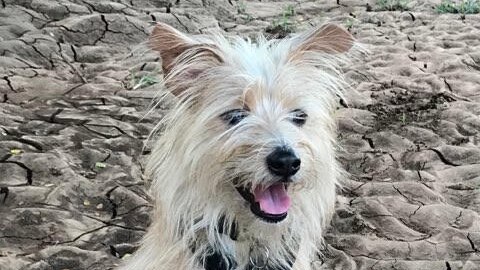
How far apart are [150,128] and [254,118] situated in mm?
2765

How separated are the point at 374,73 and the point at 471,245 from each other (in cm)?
266

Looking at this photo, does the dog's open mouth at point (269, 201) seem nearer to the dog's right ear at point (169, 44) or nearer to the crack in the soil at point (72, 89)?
the dog's right ear at point (169, 44)

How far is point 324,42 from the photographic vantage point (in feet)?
10.6

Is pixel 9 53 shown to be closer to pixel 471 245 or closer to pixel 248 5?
pixel 248 5

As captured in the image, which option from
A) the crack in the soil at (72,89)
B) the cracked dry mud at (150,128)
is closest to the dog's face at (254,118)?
the cracked dry mud at (150,128)

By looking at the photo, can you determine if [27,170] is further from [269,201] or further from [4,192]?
[269,201]

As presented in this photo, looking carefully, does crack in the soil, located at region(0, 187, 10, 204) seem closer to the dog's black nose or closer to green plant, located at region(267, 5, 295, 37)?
the dog's black nose

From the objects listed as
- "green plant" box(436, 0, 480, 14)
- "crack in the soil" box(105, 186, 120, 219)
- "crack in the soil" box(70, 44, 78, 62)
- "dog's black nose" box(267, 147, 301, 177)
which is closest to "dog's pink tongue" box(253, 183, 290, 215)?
"dog's black nose" box(267, 147, 301, 177)

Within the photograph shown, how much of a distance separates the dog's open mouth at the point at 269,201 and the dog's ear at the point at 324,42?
55cm

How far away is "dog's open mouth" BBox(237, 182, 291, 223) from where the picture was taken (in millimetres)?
3025

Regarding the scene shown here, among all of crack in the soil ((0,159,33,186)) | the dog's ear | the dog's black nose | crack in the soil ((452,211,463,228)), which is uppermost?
the dog's ear

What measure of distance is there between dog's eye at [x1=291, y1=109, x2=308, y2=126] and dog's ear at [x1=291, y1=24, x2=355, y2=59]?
240 millimetres

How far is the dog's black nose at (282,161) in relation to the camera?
2891 millimetres

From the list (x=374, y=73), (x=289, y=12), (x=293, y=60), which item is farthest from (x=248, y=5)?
(x=293, y=60)
